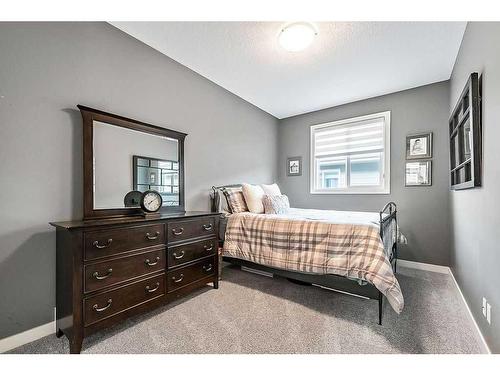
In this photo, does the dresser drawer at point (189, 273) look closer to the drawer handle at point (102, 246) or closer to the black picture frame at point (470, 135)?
the drawer handle at point (102, 246)

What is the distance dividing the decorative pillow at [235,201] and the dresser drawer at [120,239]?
1.18 meters

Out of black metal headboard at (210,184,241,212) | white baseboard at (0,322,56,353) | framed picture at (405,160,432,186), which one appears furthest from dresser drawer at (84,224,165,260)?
framed picture at (405,160,432,186)

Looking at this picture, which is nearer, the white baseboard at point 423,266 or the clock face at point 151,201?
the clock face at point 151,201

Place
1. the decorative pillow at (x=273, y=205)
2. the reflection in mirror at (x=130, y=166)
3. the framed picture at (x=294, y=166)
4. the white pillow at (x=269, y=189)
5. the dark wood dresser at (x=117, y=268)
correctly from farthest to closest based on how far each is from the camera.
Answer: the framed picture at (x=294, y=166)
the white pillow at (x=269, y=189)
the decorative pillow at (x=273, y=205)
the reflection in mirror at (x=130, y=166)
the dark wood dresser at (x=117, y=268)

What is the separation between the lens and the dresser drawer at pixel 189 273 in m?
1.94

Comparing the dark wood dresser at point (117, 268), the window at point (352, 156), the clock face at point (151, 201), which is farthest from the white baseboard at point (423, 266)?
the clock face at point (151, 201)

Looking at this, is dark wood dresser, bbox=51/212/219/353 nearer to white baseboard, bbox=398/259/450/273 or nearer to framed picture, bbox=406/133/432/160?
white baseboard, bbox=398/259/450/273

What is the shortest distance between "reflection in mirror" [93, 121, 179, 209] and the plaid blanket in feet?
3.00

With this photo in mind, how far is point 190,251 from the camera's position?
2107mm

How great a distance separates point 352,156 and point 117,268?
368 cm

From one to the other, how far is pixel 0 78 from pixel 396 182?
4375 mm

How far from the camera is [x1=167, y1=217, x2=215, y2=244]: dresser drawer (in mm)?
1950

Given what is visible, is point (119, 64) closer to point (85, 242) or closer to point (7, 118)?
point (7, 118)
